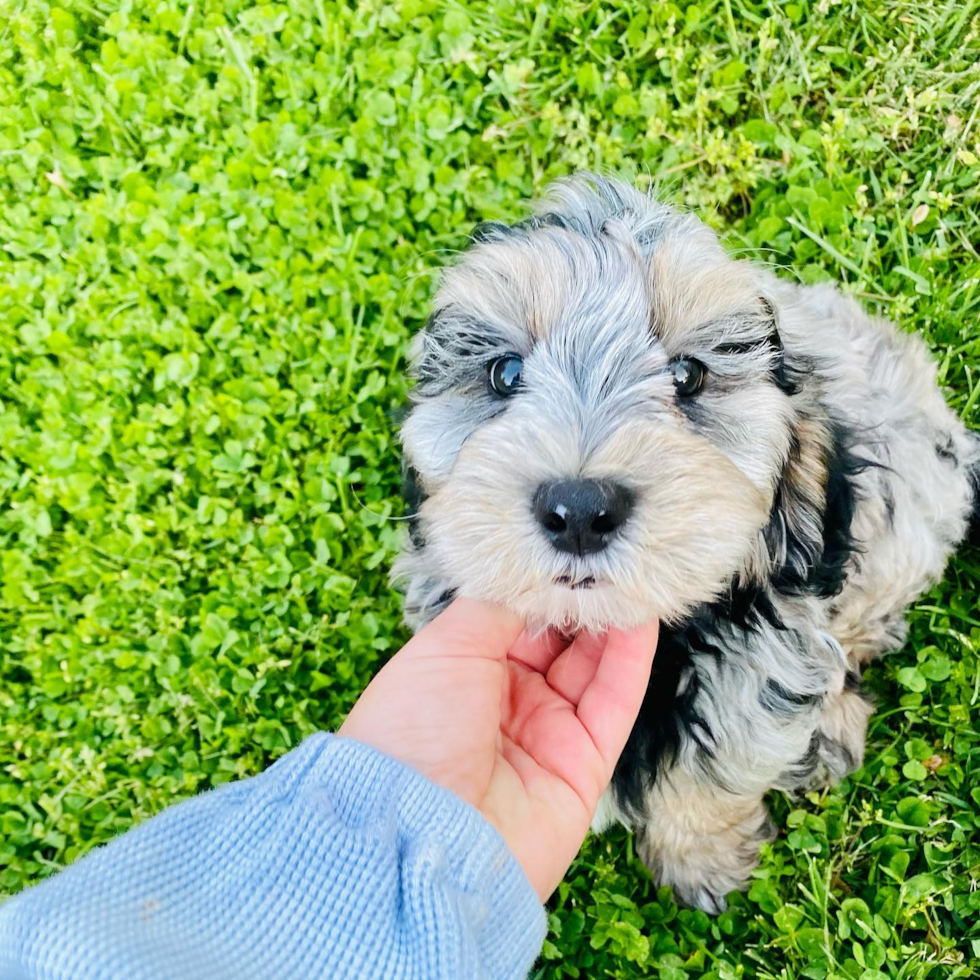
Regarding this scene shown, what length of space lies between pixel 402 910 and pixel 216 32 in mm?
4569

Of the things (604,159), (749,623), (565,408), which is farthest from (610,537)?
(604,159)

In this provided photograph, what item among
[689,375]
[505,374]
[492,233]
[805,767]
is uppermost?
[492,233]

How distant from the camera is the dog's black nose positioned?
6.33 feet

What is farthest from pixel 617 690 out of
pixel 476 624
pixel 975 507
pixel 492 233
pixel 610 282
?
pixel 975 507

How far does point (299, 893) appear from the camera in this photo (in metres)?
1.80

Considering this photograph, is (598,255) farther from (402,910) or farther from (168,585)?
(168,585)

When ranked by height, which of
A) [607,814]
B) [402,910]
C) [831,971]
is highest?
[402,910]

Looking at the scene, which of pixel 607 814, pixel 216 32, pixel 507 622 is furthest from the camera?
pixel 216 32

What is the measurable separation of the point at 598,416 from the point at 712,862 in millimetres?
1930

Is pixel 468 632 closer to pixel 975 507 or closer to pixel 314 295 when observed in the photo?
pixel 975 507

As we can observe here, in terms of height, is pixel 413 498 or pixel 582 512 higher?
pixel 582 512

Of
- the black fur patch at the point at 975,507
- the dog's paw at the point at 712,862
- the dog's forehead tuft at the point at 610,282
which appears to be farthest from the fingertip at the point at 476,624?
the black fur patch at the point at 975,507

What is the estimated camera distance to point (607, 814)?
3018 mm

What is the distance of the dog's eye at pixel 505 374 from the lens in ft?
8.04
